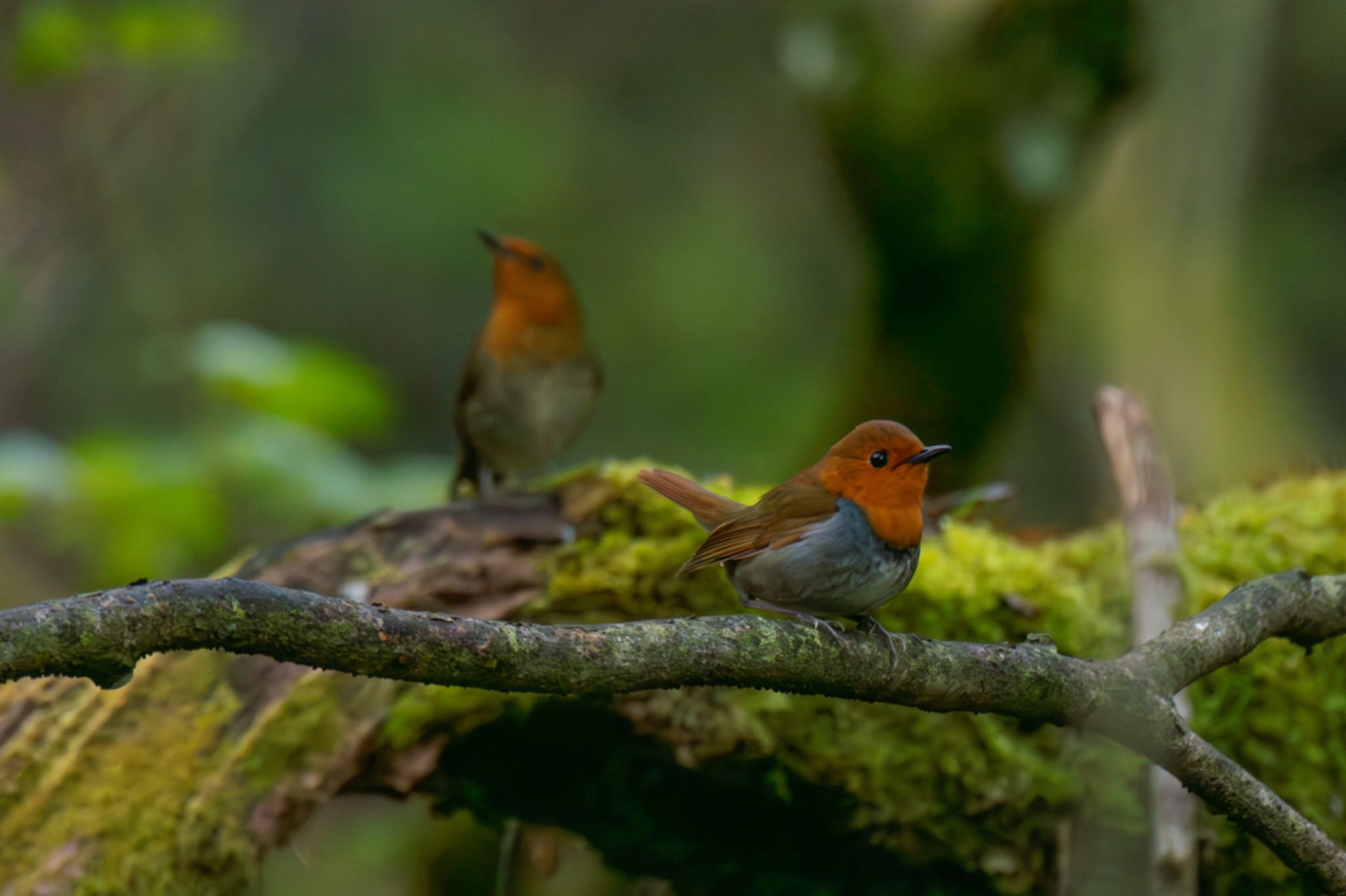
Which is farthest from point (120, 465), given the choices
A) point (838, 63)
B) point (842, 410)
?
point (838, 63)

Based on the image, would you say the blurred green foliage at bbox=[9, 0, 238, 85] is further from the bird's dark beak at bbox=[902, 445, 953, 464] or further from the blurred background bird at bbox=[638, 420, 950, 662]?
the bird's dark beak at bbox=[902, 445, 953, 464]

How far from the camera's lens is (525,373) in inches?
201

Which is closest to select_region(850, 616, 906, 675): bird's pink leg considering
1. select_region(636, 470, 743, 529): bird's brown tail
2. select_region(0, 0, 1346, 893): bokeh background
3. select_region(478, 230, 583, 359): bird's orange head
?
select_region(636, 470, 743, 529): bird's brown tail

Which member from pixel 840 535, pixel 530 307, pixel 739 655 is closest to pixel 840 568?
pixel 840 535

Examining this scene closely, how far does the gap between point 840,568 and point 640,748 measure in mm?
1100

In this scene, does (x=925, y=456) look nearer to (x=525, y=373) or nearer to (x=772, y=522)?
(x=772, y=522)

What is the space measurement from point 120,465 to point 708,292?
7009 mm

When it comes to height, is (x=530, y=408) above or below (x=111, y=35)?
below

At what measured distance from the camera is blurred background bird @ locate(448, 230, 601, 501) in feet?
16.7

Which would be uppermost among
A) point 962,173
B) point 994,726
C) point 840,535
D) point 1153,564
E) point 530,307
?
point 962,173

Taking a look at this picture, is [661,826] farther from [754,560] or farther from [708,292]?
[708,292]

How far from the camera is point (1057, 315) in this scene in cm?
667

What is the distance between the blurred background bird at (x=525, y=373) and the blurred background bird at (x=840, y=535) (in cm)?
244

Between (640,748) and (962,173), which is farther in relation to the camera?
(962,173)
